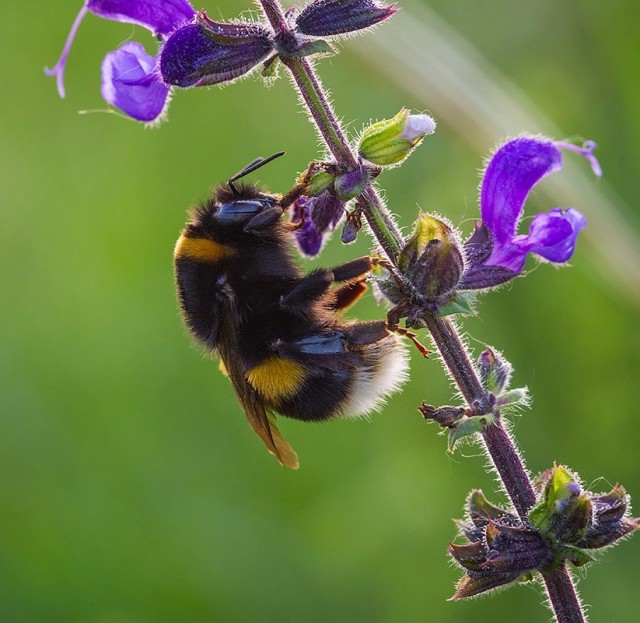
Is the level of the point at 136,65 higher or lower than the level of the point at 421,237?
higher

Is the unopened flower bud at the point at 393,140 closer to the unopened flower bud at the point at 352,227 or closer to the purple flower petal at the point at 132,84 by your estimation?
the unopened flower bud at the point at 352,227

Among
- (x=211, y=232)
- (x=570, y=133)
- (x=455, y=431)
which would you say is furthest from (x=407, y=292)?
(x=570, y=133)

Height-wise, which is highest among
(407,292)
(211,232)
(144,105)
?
(144,105)

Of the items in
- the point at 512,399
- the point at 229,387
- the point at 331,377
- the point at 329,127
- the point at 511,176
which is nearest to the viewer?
the point at 329,127

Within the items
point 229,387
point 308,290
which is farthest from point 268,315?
point 229,387

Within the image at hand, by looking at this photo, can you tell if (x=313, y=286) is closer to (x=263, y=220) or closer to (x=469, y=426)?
(x=263, y=220)

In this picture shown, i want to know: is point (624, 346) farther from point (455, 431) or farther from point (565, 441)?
point (455, 431)

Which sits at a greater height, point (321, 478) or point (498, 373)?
point (498, 373)
